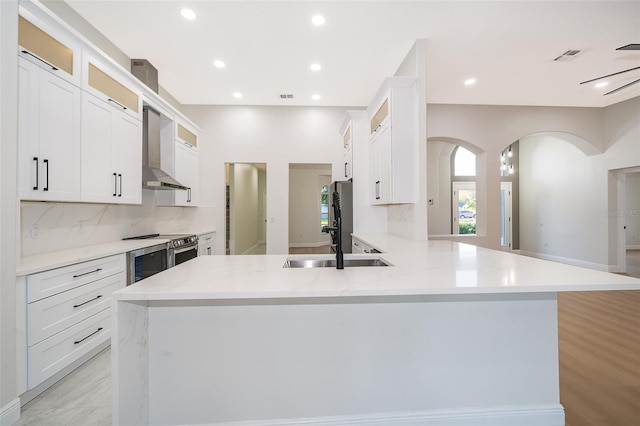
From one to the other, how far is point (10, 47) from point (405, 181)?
3269 mm

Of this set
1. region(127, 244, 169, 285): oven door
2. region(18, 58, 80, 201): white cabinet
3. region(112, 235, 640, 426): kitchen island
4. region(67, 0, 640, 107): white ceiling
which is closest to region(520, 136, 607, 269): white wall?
region(67, 0, 640, 107): white ceiling

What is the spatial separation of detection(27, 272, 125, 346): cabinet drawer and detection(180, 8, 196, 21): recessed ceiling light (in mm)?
2637

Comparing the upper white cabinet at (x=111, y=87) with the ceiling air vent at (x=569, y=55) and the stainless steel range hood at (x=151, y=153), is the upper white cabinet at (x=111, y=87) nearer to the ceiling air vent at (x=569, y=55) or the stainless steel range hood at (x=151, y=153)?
the stainless steel range hood at (x=151, y=153)

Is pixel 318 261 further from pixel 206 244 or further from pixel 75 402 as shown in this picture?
pixel 206 244

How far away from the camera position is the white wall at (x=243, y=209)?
6629mm

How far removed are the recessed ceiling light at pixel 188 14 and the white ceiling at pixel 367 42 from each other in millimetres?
50

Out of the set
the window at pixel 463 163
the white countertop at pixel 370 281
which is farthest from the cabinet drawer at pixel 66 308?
the window at pixel 463 163

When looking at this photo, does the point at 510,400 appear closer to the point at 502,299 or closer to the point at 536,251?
the point at 502,299

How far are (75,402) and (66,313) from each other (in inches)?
23.5

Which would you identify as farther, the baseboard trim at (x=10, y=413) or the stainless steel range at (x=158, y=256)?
the stainless steel range at (x=158, y=256)

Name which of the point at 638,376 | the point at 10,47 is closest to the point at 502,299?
the point at 638,376

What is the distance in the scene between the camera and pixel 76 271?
2127 millimetres

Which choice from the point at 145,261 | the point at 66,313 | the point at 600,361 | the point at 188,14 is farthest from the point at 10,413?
the point at 600,361

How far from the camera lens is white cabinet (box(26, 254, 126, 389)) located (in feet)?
5.93
